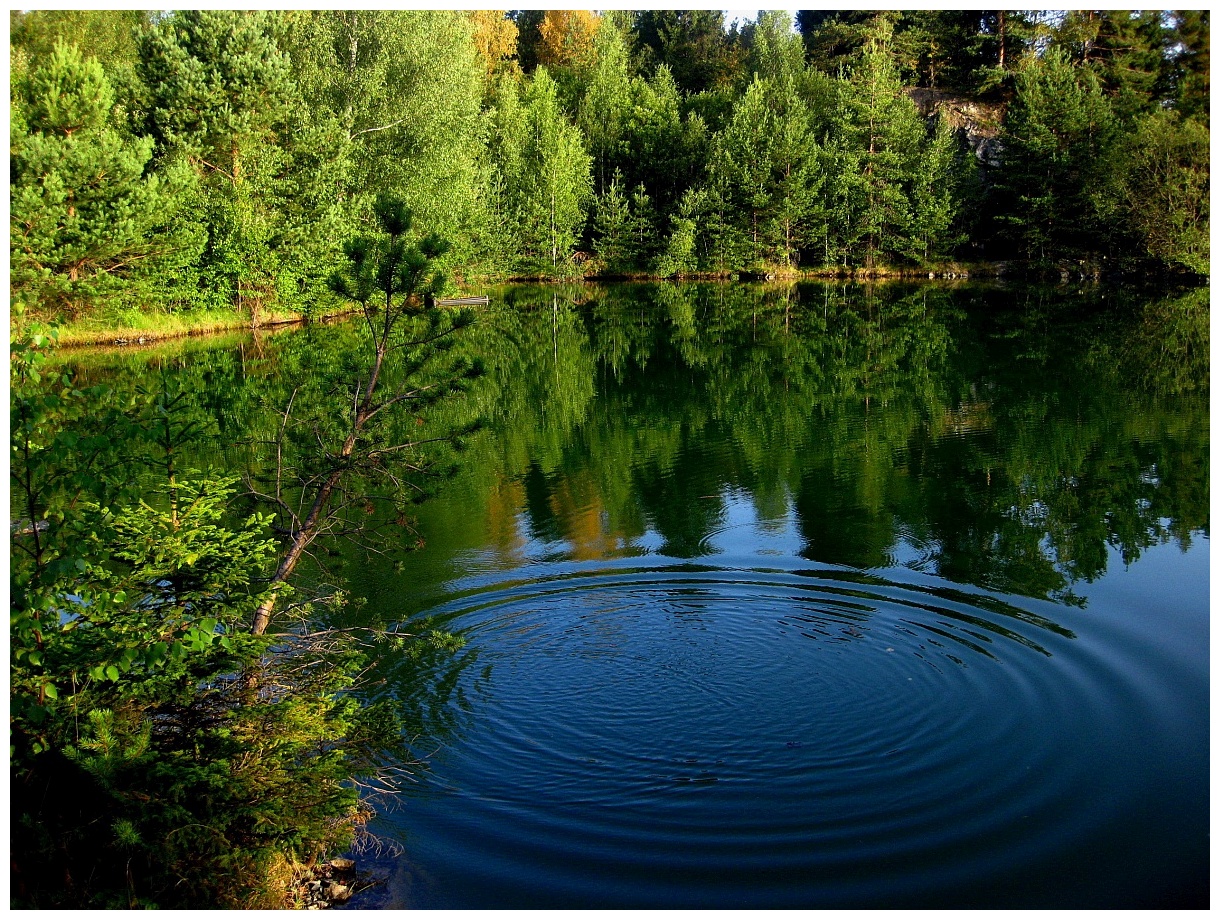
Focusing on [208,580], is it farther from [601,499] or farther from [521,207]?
[521,207]

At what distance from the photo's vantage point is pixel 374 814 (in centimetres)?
652

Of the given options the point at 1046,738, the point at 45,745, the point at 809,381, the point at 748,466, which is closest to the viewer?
the point at 45,745

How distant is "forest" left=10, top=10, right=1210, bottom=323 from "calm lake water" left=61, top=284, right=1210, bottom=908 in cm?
1274

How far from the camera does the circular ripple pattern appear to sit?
6.10 meters

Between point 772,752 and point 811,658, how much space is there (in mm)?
1640

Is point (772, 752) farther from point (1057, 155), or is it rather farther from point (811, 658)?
point (1057, 155)

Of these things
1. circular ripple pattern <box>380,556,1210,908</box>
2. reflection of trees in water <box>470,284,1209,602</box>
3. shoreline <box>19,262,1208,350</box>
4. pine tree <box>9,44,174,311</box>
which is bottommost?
circular ripple pattern <box>380,556,1210,908</box>

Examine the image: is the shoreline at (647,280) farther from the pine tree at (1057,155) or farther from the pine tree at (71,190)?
the pine tree at (1057,155)

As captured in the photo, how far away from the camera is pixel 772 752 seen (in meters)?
7.45

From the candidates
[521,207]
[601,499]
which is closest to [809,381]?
[601,499]

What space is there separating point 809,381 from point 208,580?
62.3ft

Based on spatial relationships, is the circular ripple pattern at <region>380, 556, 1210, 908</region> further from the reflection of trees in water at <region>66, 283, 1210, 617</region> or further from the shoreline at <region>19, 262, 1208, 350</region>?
the shoreline at <region>19, 262, 1208, 350</region>

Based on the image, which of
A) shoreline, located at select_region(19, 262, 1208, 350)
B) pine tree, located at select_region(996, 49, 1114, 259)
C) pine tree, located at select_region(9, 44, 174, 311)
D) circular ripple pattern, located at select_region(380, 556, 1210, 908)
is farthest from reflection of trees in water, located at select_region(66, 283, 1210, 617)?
pine tree, located at select_region(996, 49, 1114, 259)

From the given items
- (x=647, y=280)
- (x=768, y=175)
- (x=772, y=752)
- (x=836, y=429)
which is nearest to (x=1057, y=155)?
(x=768, y=175)
